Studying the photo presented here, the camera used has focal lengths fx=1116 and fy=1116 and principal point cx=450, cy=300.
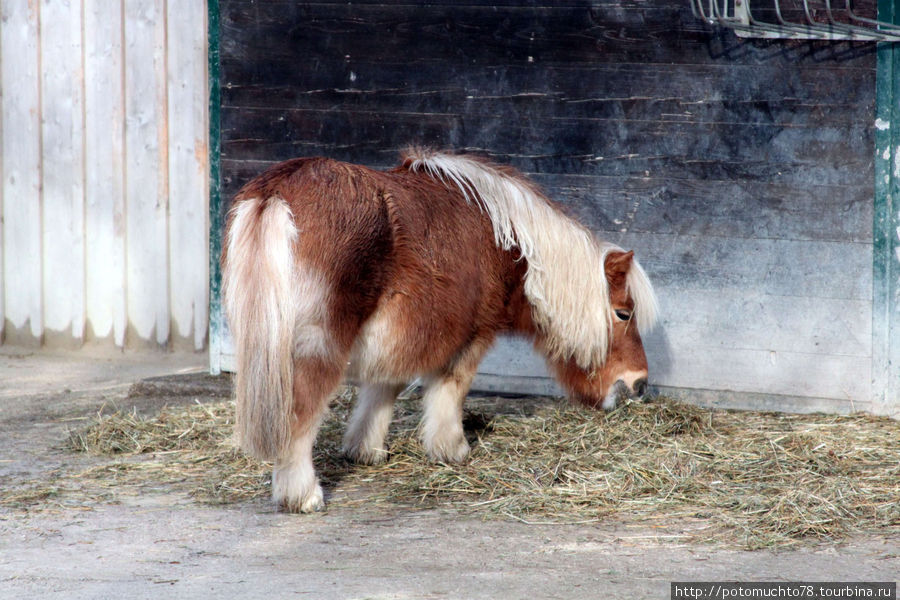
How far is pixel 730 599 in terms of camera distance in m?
3.30

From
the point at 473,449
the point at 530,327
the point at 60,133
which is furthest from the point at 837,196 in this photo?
the point at 60,133

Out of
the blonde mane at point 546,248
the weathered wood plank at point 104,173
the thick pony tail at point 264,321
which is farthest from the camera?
the weathered wood plank at point 104,173

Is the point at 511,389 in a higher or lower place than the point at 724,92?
lower

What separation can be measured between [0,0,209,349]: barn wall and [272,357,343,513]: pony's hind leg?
130 inches

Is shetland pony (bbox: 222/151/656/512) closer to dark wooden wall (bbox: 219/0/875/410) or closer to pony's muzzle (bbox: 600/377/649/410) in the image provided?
pony's muzzle (bbox: 600/377/649/410)

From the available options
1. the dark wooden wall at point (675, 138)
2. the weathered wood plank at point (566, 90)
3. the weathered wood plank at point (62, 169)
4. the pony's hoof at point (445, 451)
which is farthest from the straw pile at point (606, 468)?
the weathered wood plank at point (62, 169)

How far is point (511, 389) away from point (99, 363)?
2816 millimetres

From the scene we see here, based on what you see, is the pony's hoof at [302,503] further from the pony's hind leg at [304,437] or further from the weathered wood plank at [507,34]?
the weathered wood plank at [507,34]

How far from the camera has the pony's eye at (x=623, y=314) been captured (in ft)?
16.4

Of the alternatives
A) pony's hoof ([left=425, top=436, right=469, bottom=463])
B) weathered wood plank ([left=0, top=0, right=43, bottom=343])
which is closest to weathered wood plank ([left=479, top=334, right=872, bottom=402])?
pony's hoof ([left=425, top=436, right=469, bottom=463])

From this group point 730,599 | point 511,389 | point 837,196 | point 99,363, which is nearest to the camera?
point 730,599

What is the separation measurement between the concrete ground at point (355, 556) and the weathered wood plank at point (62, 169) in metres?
3.12

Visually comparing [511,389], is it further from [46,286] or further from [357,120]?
[46,286]

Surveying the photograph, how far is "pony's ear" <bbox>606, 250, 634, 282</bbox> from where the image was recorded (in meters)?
4.91
